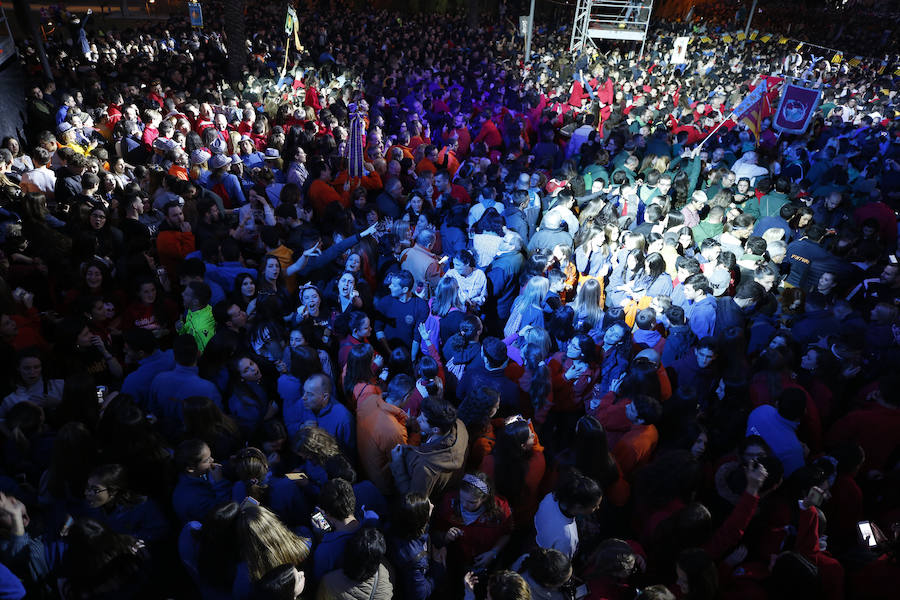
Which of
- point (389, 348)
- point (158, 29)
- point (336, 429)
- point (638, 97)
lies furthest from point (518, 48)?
point (336, 429)

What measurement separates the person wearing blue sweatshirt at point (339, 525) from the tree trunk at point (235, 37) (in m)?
13.0

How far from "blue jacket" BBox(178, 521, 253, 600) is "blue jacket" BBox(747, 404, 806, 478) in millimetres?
3161

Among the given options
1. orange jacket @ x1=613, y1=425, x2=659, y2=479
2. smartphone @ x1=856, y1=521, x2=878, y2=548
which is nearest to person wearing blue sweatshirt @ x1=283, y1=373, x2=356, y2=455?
orange jacket @ x1=613, y1=425, x2=659, y2=479

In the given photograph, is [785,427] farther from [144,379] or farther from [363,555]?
[144,379]

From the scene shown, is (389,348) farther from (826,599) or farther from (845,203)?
(845,203)

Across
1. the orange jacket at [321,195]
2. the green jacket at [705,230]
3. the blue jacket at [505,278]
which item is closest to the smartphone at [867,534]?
the blue jacket at [505,278]

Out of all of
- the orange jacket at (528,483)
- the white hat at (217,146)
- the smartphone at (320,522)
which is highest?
the white hat at (217,146)

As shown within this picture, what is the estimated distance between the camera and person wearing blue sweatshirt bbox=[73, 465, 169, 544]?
2479 millimetres

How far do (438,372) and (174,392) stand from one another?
1.81 meters

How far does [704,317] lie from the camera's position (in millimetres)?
4496

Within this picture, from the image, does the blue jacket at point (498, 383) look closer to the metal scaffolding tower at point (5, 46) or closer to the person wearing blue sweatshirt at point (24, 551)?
the person wearing blue sweatshirt at point (24, 551)

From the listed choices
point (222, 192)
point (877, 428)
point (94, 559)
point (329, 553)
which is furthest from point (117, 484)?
point (222, 192)

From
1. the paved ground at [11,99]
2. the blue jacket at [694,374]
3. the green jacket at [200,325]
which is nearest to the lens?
the blue jacket at [694,374]

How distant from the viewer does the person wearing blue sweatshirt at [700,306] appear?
176 inches
